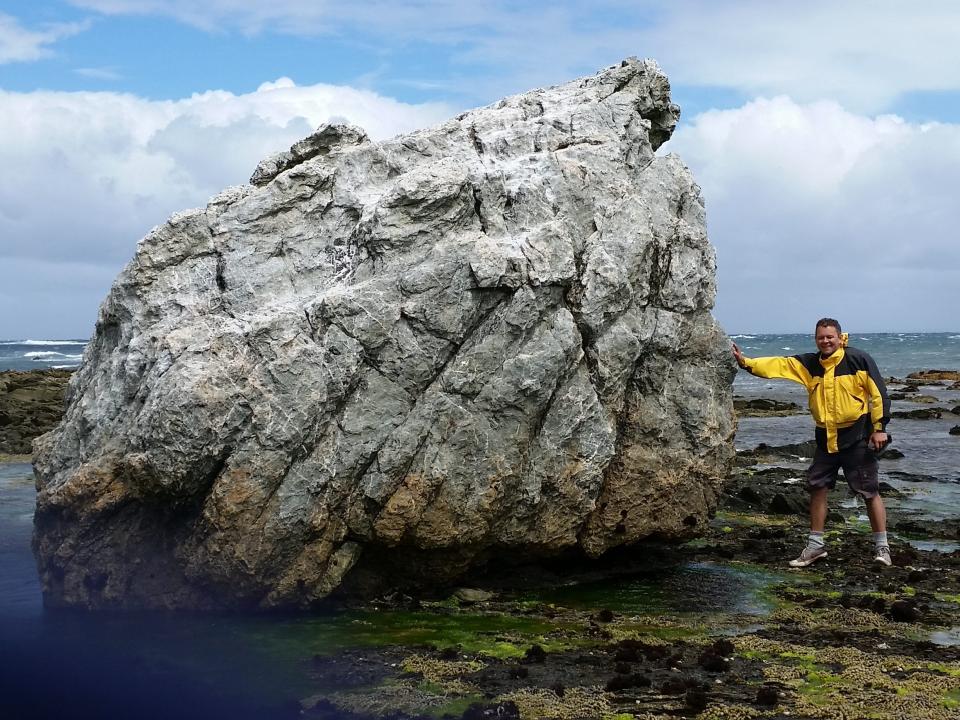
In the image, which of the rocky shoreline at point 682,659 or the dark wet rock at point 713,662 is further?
the dark wet rock at point 713,662

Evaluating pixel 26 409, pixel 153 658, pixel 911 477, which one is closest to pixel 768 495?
pixel 911 477

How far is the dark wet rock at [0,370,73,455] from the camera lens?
27000 mm

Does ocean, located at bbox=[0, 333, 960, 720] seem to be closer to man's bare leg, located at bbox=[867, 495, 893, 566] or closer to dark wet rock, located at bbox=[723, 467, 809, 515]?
man's bare leg, located at bbox=[867, 495, 893, 566]

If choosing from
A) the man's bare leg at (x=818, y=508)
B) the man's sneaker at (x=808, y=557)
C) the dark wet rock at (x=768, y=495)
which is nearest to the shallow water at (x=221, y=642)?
the man's sneaker at (x=808, y=557)

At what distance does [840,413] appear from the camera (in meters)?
13.2

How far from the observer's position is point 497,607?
38.5 ft

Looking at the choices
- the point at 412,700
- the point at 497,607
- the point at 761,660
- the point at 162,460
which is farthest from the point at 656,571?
the point at 162,460

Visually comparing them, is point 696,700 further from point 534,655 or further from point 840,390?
point 840,390

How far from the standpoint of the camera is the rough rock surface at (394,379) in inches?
425

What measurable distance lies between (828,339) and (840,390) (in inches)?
28.8

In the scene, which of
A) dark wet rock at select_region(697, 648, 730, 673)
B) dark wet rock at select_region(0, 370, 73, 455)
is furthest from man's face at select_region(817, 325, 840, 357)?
dark wet rock at select_region(0, 370, 73, 455)

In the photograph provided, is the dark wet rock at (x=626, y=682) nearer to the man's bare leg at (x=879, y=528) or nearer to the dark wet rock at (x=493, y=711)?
the dark wet rock at (x=493, y=711)

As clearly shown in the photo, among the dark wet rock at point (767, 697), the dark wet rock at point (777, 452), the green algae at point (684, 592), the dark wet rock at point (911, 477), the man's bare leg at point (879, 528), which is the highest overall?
the man's bare leg at point (879, 528)

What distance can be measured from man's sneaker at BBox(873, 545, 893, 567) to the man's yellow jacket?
60.5 inches
